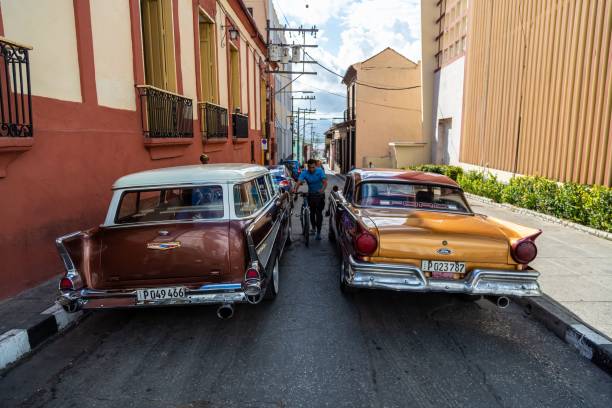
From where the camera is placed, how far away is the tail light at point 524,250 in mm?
3904

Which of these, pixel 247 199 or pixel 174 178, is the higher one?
pixel 174 178

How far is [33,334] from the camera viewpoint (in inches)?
146

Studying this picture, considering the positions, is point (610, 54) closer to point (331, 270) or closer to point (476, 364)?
point (331, 270)

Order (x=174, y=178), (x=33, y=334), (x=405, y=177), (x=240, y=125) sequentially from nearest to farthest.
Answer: (x=33, y=334) < (x=174, y=178) < (x=405, y=177) < (x=240, y=125)

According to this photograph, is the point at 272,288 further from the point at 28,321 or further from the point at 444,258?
the point at 28,321

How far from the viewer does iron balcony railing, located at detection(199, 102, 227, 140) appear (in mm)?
10961

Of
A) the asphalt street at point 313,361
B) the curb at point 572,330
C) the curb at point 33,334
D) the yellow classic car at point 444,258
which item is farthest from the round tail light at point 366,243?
the curb at point 33,334

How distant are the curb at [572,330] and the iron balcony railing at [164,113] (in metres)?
6.72

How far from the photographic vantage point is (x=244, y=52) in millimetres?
17391

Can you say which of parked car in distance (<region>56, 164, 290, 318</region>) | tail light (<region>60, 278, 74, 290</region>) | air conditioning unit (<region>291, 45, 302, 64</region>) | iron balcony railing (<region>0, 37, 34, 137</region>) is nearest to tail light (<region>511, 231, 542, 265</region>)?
parked car in distance (<region>56, 164, 290, 318</region>)

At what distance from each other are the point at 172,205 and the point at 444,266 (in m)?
2.93

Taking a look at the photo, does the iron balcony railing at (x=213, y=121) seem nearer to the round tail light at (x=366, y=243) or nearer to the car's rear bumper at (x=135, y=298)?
the car's rear bumper at (x=135, y=298)

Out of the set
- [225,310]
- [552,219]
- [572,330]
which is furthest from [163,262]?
[552,219]

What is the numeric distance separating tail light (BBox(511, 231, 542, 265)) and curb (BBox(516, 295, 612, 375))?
0.74m
